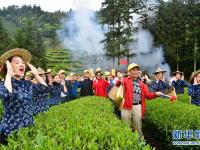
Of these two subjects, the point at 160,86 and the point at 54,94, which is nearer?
the point at 54,94

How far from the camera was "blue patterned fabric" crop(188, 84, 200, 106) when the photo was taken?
11.3 meters

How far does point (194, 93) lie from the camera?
11508 millimetres

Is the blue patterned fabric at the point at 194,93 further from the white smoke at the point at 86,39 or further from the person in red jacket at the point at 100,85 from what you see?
the white smoke at the point at 86,39

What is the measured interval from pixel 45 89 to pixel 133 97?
89.2 inches

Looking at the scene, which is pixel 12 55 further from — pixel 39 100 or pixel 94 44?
pixel 94 44

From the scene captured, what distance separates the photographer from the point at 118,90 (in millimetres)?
10453

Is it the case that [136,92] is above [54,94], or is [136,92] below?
above

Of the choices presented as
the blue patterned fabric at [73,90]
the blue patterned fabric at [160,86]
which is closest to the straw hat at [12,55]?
the blue patterned fabric at [160,86]

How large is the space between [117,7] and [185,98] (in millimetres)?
37581

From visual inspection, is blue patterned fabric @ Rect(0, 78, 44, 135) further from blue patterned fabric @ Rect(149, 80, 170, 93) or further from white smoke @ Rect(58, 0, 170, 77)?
white smoke @ Rect(58, 0, 170, 77)

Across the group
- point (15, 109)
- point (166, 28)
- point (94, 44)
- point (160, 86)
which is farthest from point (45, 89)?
point (94, 44)

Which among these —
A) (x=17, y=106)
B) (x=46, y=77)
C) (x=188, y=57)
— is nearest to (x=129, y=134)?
(x=17, y=106)

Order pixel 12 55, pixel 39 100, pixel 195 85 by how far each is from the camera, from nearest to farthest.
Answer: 1. pixel 12 55
2. pixel 39 100
3. pixel 195 85

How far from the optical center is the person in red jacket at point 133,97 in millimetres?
10188
